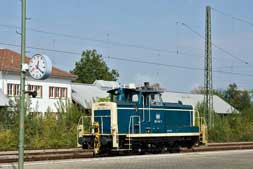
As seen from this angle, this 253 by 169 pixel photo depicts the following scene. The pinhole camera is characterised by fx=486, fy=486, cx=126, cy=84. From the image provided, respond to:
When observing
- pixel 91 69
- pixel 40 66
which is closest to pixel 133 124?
pixel 40 66

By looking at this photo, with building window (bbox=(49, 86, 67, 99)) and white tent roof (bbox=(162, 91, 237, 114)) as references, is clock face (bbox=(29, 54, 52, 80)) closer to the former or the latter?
building window (bbox=(49, 86, 67, 99))

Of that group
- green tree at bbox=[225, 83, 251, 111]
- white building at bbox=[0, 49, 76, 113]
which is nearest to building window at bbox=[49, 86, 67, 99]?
white building at bbox=[0, 49, 76, 113]

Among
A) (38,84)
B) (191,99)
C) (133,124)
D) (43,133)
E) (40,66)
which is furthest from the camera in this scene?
(191,99)

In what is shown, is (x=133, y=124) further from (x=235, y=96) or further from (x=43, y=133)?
(x=235, y=96)

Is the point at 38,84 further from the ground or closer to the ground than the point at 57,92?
further from the ground

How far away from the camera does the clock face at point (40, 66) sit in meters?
12.7

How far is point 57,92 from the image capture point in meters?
63.8

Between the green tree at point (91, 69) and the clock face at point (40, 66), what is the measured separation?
8632cm

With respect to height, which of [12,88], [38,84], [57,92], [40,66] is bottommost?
[40,66]

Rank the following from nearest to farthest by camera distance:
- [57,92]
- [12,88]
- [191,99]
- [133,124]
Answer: [133,124] < [12,88] < [57,92] < [191,99]

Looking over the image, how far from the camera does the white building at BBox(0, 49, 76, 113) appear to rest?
185 ft

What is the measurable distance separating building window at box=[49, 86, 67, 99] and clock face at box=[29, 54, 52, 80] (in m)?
50.2

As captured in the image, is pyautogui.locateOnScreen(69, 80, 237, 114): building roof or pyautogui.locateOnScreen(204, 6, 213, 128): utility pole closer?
pyautogui.locateOnScreen(204, 6, 213, 128): utility pole

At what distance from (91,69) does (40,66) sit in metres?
86.9
